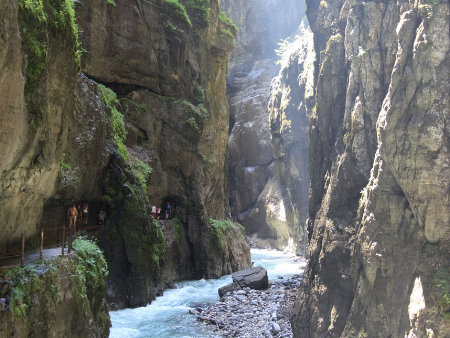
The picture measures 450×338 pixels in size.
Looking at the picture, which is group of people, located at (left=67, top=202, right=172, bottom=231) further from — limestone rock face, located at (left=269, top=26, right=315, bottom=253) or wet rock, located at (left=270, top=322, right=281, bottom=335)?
limestone rock face, located at (left=269, top=26, right=315, bottom=253)

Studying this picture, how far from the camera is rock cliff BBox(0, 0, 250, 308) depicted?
7.96 metres

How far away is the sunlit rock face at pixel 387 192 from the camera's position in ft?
40.5

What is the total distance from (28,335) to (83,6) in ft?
58.1

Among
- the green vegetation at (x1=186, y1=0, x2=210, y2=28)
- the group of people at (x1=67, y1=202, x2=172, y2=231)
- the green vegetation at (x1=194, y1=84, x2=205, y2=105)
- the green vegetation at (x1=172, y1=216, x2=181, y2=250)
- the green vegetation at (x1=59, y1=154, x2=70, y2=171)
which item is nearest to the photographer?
the green vegetation at (x1=59, y1=154, x2=70, y2=171)

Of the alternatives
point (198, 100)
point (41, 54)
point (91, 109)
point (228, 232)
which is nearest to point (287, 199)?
point (228, 232)

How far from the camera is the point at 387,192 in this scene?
1384cm

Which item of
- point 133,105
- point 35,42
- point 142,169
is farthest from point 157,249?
point 35,42

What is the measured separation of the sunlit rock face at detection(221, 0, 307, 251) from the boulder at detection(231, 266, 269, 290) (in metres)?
18.8

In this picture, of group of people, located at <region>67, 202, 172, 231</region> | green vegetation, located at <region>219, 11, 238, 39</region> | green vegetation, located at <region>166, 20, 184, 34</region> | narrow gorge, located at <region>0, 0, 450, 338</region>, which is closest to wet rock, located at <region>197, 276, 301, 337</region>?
narrow gorge, located at <region>0, 0, 450, 338</region>

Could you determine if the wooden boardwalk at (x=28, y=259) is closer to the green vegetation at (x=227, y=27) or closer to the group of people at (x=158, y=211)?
the group of people at (x=158, y=211)

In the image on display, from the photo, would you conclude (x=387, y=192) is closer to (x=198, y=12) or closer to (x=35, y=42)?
(x=35, y=42)

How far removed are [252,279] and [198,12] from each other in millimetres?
18531

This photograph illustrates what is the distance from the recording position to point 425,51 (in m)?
13.1

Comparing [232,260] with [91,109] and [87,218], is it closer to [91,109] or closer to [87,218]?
[87,218]
